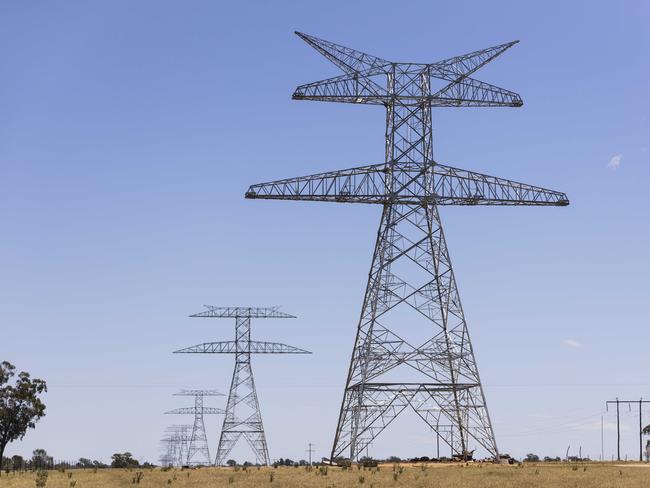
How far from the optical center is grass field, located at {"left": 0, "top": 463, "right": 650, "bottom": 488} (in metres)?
50.2

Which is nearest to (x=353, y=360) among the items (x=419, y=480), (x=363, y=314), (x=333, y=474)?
(x=363, y=314)

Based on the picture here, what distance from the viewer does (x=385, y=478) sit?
5262 cm

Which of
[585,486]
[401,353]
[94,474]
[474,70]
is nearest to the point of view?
[585,486]

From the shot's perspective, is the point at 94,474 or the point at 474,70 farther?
the point at 474,70

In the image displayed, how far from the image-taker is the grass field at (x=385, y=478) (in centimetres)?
5022

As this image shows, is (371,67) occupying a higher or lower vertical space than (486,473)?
higher

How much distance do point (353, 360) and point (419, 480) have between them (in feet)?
52.3

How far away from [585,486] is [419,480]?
26.8ft

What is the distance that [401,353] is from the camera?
6638 centimetres

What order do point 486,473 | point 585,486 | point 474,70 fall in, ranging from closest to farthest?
point 585,486 → point 486,473 → point 474,70

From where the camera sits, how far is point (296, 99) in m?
68.6

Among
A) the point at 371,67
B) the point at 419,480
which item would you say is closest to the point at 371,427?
the point at 419,480

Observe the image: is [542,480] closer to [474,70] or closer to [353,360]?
[353,360]

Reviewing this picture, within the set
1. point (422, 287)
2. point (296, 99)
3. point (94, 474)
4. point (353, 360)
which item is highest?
point (296, 99)
